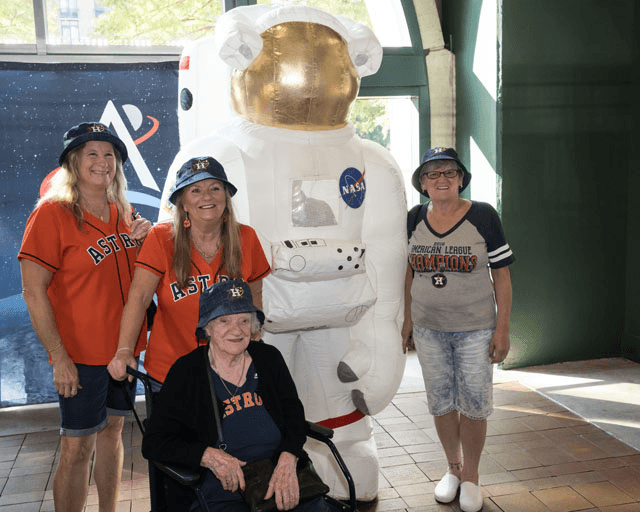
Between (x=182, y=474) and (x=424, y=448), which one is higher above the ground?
(x=182, y=474)

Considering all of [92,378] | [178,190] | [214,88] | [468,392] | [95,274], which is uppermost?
[214,88]

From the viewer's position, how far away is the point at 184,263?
229cm

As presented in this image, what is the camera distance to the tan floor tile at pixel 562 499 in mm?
3055

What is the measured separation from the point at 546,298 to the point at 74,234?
12.6ft

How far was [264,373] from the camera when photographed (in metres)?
2.15

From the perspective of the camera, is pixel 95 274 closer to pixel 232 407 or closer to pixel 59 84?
pixel 232 407

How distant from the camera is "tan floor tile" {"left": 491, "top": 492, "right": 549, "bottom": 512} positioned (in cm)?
305

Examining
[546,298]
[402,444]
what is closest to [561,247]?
[546,298]

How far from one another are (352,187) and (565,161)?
9.50ft

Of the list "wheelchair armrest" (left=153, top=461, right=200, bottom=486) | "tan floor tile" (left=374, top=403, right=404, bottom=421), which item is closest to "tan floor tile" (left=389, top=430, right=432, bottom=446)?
"tan floor tile" (left=374, top=403, right=404, bottom=421)

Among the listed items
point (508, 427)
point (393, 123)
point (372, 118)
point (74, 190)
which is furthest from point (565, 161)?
point (74, 190)

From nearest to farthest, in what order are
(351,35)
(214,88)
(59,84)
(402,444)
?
(351,35), (214,88), (402,444), (59,84)

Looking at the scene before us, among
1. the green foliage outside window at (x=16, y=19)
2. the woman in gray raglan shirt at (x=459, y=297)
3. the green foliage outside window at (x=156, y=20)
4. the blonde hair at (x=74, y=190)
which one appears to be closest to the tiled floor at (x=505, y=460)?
the woman in gray raglan shirt at (x=459, y=297)

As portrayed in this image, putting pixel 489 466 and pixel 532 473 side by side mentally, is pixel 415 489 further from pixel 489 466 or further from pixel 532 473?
pixel 532 473
